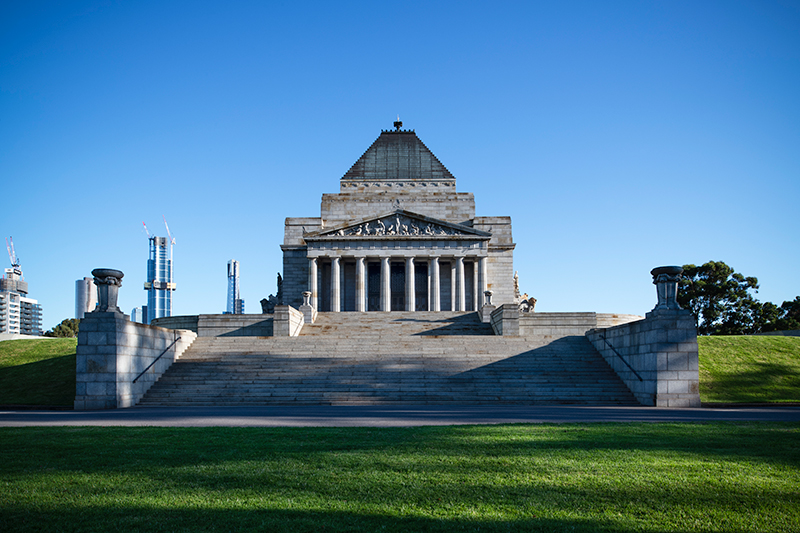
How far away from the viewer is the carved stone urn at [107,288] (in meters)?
22.1

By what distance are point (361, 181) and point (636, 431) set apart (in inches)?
2350

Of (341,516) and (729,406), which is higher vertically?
(341,516)

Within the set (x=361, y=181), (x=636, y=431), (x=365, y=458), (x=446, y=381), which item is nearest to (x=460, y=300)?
(x=361, y=181)

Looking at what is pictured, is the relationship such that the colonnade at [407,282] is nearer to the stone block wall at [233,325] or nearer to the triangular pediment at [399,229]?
the triangular pediment at [399,229]

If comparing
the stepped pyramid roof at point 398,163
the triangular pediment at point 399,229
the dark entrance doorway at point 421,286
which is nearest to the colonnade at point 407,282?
the triangular pediment at point 399,229

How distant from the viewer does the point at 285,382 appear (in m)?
24.6

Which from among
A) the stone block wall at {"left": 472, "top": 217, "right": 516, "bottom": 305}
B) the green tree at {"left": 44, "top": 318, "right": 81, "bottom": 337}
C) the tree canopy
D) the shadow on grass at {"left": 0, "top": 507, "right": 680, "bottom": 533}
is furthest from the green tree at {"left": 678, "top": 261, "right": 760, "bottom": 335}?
the green tree at {"left": 44, "top": 318, "right": 81, "bottom": 337}

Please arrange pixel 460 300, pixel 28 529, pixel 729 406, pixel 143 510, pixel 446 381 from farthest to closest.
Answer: pixel 460 300 < pixel 446 381 < pixel 729 406 < pixel 143 510 < pixel 28 529

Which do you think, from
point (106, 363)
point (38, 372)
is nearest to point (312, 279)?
point (38, 372)

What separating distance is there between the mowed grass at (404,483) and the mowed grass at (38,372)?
16.7 meters

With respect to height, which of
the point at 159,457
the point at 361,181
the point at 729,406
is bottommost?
the point at 729,406

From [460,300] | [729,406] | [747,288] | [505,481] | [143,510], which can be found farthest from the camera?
[747,288]

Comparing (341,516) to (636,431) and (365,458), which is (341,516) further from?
(636,431)

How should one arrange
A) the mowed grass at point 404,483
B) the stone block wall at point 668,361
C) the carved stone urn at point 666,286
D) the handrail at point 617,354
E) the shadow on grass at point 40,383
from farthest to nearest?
the shadow on grass at point 40,383
the handrail at point 617,354
the carved stone urn at point 666,286
the stone block wall at point 668,361
the mowed grass at point 404,483
